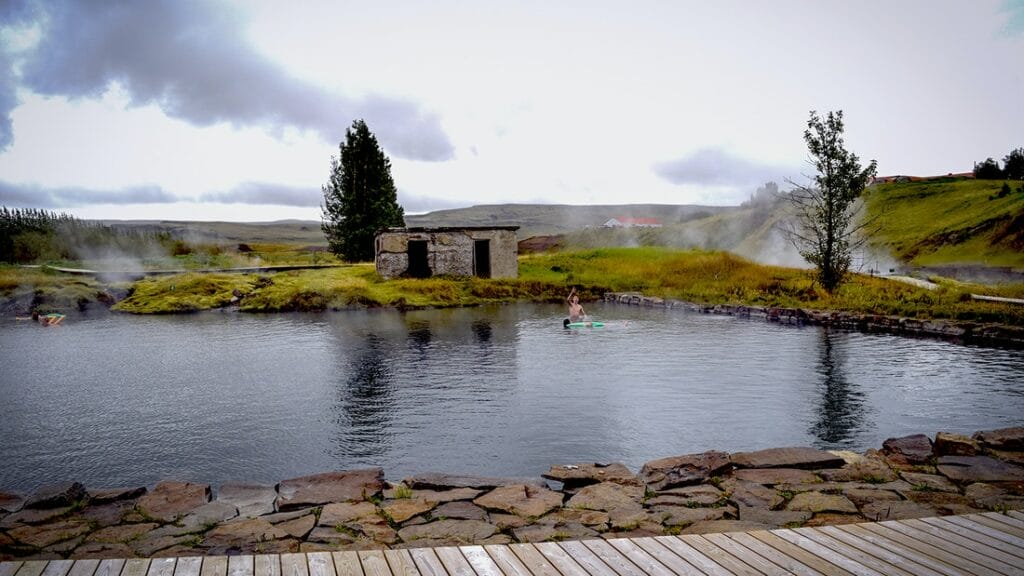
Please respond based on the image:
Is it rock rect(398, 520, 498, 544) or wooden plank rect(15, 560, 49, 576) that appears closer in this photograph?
wooden plank rect(15, 560, 49, 576)

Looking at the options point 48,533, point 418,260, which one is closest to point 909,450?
point 48,533

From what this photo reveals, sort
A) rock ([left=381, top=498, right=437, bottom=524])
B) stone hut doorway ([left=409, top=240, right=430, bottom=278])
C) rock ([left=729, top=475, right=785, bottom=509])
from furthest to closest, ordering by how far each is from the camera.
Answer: stone hut doorway ([left=409, top=240, right=430, bottom=278]) → rock ([left=729, top=475, right=785, bottom=509]) → rock ([left=381, top=498, right=437, bottom=524])

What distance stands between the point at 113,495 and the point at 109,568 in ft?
10.6

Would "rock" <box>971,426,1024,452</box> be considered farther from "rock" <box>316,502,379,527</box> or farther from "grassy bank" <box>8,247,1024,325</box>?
"grassy bank" <box>8,247,1024,325</box>

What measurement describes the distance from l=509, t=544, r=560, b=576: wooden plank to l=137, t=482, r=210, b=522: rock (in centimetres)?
381

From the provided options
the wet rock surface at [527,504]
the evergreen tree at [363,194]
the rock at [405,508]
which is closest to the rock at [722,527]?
the wet rock surface at [527,504]

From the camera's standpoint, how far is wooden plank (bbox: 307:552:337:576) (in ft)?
14.2

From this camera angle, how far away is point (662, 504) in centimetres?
663

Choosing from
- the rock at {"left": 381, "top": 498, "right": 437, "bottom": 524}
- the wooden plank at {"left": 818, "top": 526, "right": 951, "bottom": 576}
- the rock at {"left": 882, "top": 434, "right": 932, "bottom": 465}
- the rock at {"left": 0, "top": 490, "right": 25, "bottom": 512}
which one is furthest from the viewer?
the rock at {"left": 882, "top": 434, "right": 932, "bottom": 465}

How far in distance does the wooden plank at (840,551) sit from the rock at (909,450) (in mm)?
3724

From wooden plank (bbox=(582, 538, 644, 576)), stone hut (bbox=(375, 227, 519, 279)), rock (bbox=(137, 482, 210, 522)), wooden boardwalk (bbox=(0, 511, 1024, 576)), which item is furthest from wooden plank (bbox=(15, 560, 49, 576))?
stone hut (bbox=(375, 227, 519, 279))

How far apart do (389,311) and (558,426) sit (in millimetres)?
19889

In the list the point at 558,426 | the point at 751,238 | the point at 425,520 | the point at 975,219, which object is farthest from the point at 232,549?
the point at 751,238

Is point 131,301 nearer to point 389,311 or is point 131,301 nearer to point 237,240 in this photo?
point 389,311
